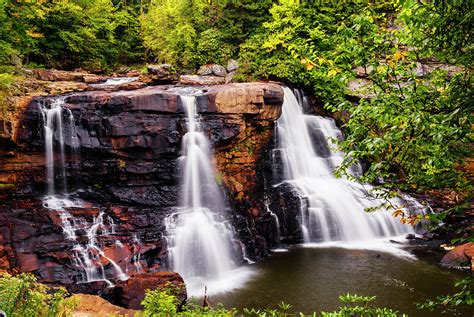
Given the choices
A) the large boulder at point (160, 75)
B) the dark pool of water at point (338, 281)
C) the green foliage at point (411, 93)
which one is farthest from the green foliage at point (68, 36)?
the green foliage at point (411, 93)

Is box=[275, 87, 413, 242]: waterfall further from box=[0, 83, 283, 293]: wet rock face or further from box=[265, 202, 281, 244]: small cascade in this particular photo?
box=[0, 83, 283, 293]: wet rock face

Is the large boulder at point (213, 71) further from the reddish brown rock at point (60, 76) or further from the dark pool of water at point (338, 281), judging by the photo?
the dark pool of water at point (338, 281)

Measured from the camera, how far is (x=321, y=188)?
53.4 feet

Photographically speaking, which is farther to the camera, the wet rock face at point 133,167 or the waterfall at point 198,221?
the waterfall at point 198,221

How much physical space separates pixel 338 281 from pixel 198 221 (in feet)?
17.9

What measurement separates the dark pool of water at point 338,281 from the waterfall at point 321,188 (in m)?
1.74

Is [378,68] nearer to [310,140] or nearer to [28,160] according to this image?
[28,160]

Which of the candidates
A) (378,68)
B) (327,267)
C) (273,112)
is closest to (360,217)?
(327,267)

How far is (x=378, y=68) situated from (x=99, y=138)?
12.3 metres

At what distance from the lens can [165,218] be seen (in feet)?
43.2

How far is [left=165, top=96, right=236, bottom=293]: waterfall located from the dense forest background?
195 inches

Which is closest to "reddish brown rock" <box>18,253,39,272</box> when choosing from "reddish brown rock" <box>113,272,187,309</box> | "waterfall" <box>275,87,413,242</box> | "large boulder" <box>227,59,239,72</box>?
"reddish brown rock" <box>113,272,187,309</box>

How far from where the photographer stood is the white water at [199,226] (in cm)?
1200

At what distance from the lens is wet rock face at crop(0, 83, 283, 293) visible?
11898 millimetres
